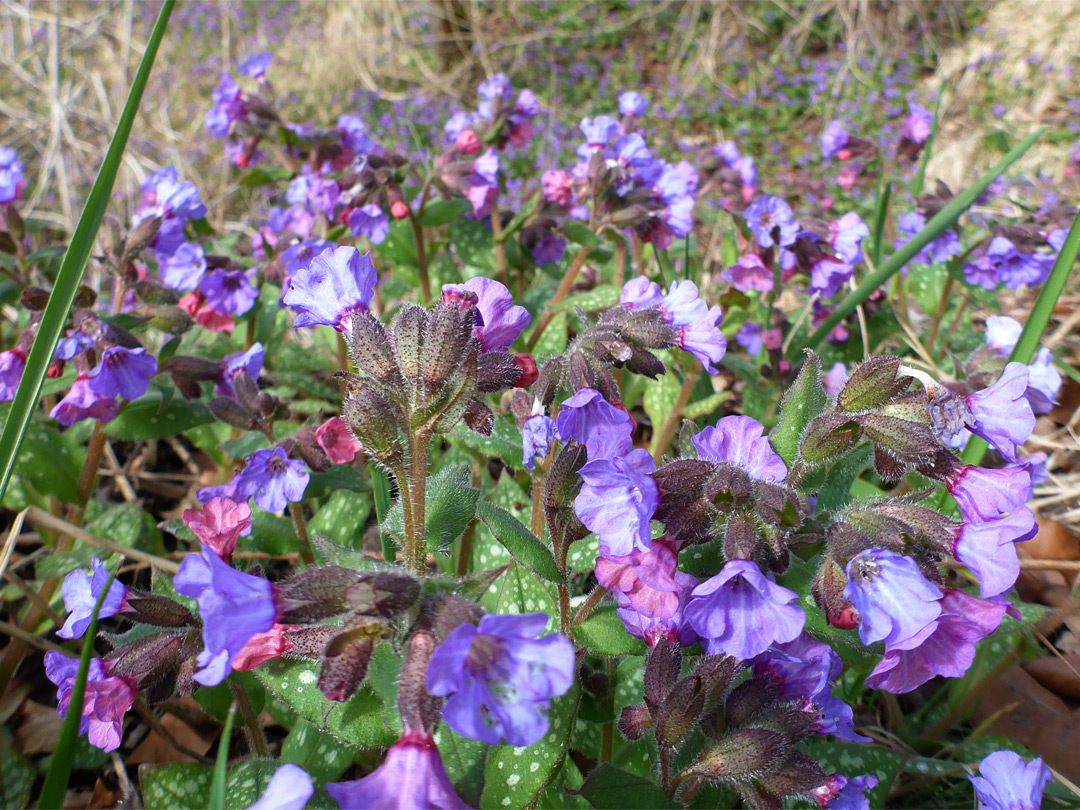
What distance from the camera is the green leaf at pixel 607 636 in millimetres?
1160

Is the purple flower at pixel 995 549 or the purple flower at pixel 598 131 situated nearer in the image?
the purple flower at pixel 995 549

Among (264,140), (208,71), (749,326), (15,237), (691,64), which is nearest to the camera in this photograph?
(15,237)

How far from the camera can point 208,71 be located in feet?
18.6

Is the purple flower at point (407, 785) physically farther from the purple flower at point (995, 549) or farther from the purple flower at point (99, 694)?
the purple flower at point (995, 549)

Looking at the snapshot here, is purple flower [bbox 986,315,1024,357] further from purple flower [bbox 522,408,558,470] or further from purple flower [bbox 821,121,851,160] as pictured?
purple flower [bbox 821,121,851,160]

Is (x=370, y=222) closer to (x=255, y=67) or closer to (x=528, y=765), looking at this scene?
(x=255, y=67)

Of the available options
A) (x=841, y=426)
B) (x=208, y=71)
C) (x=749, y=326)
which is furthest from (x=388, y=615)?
(x=208, y=71)

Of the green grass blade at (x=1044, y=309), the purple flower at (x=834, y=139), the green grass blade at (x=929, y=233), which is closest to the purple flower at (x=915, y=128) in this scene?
the purple flower at (x=834, y=139)

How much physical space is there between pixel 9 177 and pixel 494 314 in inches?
68.2

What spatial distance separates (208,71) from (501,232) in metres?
4.46

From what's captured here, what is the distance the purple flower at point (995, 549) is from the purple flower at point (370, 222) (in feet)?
5.81

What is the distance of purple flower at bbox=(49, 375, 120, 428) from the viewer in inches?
61.2

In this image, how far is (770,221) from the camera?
2.07 meters

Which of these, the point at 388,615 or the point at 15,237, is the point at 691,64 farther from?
the point at 388,615
